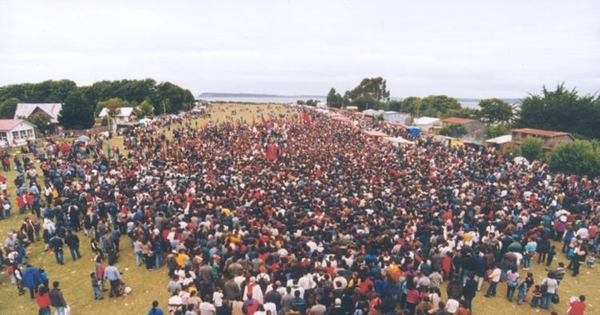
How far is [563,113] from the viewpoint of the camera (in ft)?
132

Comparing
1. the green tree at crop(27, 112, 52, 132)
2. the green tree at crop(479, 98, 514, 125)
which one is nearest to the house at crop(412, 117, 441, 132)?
the green tree at crop(479, 98, 514, 125)

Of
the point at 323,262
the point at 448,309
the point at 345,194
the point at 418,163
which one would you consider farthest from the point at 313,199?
the point at 418,163

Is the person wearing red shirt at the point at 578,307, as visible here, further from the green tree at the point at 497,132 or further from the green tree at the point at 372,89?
the green tree at the point at 372,89

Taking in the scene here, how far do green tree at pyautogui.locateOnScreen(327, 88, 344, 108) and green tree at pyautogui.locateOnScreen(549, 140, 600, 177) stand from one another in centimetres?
8804

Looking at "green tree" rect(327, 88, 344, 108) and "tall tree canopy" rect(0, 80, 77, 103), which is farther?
"green tree" rect(327, 88, 344, 108)

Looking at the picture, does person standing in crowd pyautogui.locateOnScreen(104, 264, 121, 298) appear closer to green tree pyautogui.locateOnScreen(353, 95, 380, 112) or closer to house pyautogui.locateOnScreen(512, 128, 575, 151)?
house pyautogui.locateOnScreen(512, 128, 575, 151)

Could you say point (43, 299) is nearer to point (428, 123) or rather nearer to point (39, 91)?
point (428, 123)

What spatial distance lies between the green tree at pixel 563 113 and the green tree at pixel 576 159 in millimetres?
13720

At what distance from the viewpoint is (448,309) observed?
806 cm

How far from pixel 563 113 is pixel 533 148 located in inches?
554

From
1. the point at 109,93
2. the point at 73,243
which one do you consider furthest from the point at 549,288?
the point at 109,93

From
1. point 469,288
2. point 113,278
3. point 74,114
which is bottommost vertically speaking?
point 113,278

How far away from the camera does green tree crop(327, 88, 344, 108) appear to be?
116194mm

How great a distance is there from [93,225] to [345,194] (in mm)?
9893
